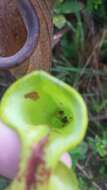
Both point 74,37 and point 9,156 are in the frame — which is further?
point 74,37

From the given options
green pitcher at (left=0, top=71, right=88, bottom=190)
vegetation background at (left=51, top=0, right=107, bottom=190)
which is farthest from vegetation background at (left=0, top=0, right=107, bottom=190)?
green pitcher at (left=0, top=71, right=88, bottom=190)

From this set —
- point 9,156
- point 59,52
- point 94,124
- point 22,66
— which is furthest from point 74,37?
point 9,156

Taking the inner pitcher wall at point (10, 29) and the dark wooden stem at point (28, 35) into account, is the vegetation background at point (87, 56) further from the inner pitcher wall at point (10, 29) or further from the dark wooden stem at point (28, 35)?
the dark wooden stem at point (28, 35)

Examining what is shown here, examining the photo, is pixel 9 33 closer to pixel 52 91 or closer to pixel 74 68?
pixel 74 68

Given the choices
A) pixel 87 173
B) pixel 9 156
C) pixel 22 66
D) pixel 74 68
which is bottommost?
pixel 87 173

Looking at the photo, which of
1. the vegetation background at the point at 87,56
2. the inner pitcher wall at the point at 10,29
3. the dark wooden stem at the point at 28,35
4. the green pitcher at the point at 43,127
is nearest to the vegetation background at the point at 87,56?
the vegetation background at the point at 87,56

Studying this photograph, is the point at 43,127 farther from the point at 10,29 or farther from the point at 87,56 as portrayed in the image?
the point at 87,56

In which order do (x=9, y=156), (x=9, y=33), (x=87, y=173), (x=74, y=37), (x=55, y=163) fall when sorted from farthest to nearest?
(x=74, y=37), (x=87, y=173), (x=9, y=33), (x=9, y=156), (x=55, y=163)
